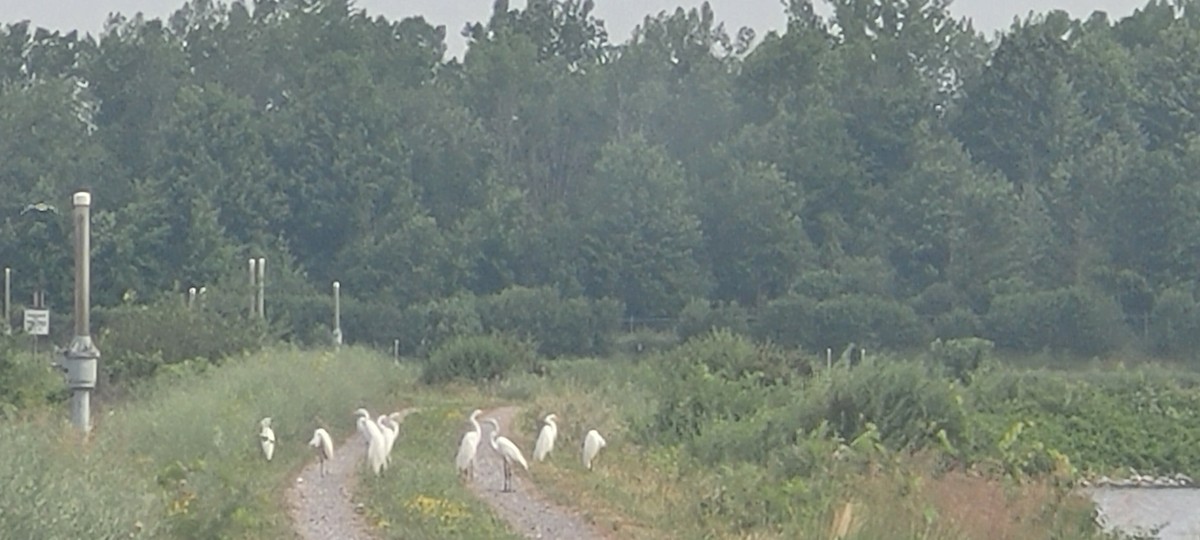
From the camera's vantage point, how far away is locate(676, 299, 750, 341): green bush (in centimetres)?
7181

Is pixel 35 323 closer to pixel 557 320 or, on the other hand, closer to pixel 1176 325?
pixel 557 320

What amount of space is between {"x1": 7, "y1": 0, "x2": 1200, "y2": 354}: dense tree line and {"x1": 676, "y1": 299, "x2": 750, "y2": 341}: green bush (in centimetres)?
94

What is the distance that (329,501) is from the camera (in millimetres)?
24281

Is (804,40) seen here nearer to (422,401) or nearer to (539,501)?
(422,401)

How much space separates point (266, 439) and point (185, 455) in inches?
123

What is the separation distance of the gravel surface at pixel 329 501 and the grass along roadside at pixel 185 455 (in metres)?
0.22

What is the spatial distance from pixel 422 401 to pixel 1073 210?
120 feet

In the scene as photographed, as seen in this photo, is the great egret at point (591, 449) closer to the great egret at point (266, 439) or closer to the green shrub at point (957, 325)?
the great egret at point (266, 439)

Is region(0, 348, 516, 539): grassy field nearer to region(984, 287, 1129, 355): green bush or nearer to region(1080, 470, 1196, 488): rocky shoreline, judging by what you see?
region(1080, 470, 1196, 488): rocky shoreline

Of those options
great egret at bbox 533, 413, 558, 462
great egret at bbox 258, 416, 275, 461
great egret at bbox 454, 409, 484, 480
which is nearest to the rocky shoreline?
great egret at bbox 533, 413, 558, 462

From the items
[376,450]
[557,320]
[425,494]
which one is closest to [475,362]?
[557,320]

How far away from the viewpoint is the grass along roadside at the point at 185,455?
48.3ft

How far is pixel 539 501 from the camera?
2472 centimetres

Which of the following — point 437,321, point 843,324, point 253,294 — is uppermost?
point 253,294
